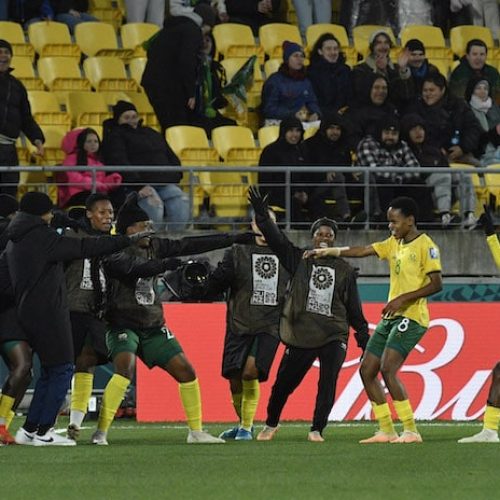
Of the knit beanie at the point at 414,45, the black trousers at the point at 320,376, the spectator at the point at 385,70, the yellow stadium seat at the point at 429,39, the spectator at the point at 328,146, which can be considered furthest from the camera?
the yellow stadium seat at the point at 429,39

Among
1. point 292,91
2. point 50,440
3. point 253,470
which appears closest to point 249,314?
point 50,440

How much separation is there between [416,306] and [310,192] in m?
5.65

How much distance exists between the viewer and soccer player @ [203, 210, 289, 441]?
15.2 meters

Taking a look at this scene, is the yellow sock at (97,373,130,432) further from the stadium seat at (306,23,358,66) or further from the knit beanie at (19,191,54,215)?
the stadium seat at (306,23,358,66)

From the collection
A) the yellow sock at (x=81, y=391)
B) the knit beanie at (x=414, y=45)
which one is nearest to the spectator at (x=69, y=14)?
the knit beanie at (x=414, y=45)

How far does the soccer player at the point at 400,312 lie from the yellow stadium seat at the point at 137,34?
9.04 metres

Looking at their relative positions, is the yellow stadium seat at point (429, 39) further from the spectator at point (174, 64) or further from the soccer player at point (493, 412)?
the soccer player at point (493, 412)

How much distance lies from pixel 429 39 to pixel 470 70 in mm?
1478

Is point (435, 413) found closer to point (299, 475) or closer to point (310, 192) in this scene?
point (310, 192)

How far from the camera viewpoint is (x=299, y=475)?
11.7 m

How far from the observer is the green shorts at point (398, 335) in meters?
14.5

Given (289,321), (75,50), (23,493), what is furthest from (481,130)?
(23,493)

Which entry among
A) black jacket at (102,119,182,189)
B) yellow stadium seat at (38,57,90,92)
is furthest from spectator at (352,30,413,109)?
yellow stadium seat at (38,57,90,92)

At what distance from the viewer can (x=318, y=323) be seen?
1507cm
